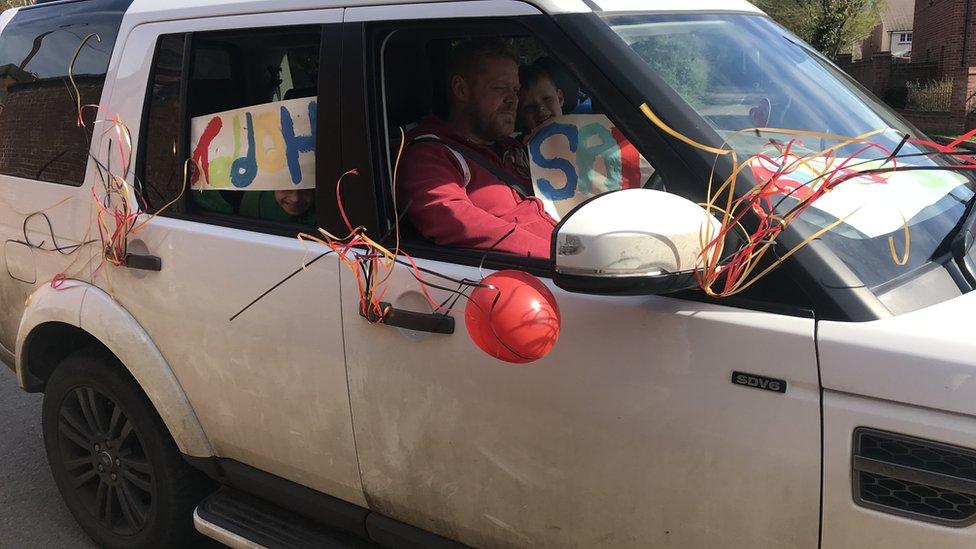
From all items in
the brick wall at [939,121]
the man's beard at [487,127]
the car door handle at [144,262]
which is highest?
the man's beard at [487,127]

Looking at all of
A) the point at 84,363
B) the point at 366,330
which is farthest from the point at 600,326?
the point at 84,363

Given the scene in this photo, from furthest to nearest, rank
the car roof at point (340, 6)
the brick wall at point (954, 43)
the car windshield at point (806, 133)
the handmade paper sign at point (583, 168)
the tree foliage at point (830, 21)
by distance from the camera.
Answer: the tree foliage at point (830, 21) → the brick wall at point (954, 43) → the handmade paper sign at point (583, 168) → the car roof at point (340, 6) → the car windshield at point (806, 133)

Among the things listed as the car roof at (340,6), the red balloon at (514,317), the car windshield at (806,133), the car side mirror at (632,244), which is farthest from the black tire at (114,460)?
the car windshield at (806,133)

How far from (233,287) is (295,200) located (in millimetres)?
341

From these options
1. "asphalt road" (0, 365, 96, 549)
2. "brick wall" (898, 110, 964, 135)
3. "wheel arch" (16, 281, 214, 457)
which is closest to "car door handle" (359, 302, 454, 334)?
"wheel arch" (16, 281, 214, 457)

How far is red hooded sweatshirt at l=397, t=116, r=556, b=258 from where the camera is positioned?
2.40 m

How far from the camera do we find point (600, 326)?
6.65 feet

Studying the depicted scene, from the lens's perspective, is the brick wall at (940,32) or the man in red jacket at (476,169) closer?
the man in red jacket at (476,169)

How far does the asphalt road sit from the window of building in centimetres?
174

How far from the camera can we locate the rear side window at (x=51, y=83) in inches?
126

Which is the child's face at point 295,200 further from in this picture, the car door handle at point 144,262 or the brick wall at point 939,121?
the brick wall at point 939,121

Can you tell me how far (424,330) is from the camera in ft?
7.47

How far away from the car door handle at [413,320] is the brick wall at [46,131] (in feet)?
4.99

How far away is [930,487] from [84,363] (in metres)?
2.90
